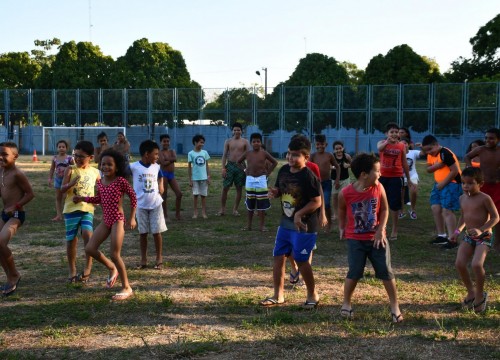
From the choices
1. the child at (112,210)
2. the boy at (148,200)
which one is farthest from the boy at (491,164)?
the child at (112,210)

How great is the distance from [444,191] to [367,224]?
4657 millimetres

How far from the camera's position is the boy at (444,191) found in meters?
9.63

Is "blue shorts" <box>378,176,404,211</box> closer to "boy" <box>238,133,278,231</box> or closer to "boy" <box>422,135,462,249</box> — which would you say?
"boy" <box>422,135,462,249</box>

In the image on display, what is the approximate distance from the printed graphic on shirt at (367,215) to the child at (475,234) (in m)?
1.12

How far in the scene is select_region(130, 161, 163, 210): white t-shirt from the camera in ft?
27.5

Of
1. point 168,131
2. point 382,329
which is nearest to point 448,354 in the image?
point 382,329

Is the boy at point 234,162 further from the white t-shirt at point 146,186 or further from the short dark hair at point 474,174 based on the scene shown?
the short dark hair at point 474,174

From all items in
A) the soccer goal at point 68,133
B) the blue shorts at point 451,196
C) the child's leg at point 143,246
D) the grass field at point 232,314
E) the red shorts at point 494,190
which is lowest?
the grass field at point 232,314

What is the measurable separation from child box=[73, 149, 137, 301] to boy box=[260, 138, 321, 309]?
5.29 feet

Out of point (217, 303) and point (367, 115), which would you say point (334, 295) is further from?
point (367, 115)

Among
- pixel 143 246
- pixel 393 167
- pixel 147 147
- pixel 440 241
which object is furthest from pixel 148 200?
pixel 440 241

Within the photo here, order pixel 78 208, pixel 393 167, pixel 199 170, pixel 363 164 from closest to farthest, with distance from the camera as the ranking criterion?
pixel 363 164 → pixel 78 208 → pixel 393 167 → pixel 199 170

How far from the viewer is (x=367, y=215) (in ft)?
19.2

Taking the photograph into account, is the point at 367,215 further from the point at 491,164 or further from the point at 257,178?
the point at 257,178
